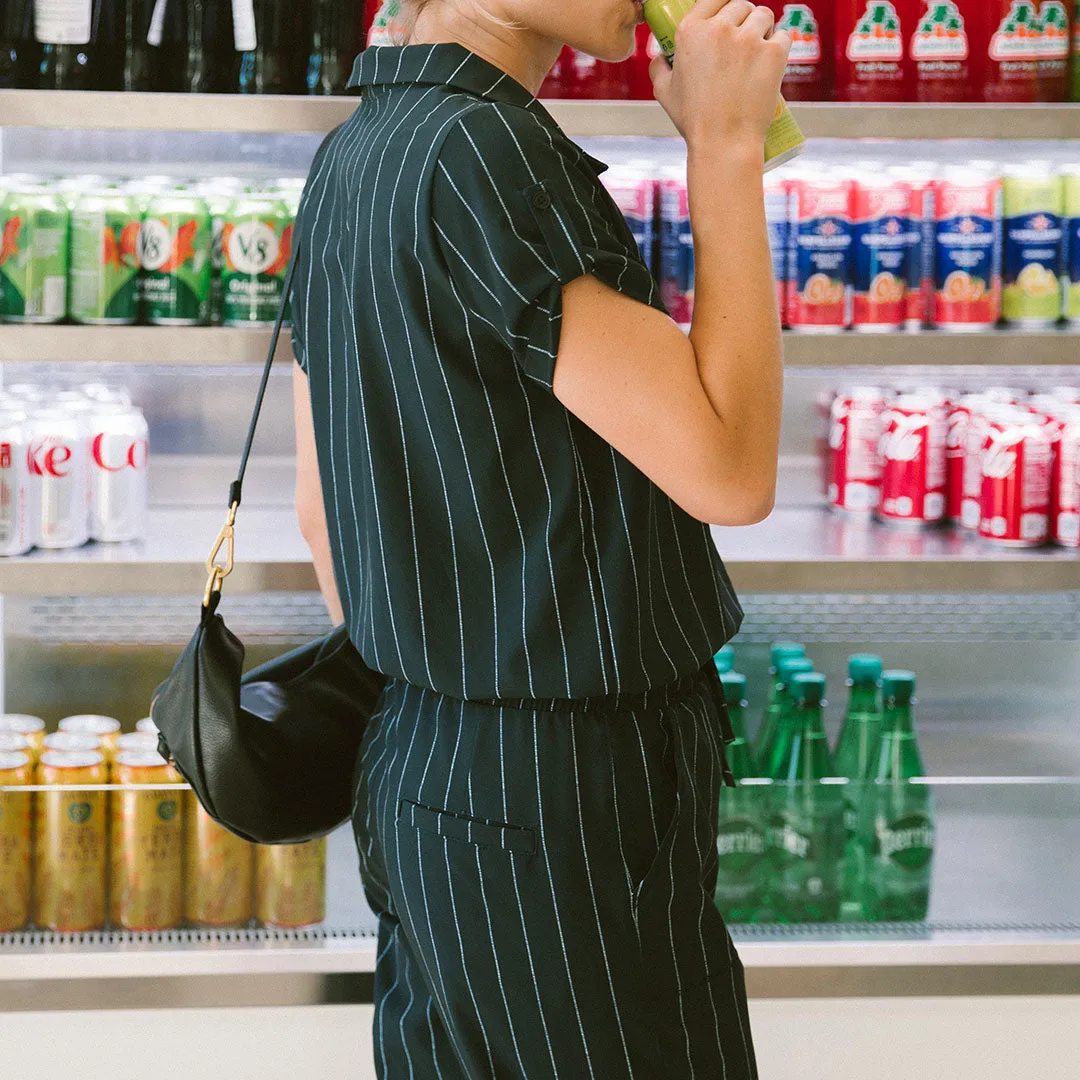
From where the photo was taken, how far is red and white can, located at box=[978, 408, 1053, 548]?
1.92 m

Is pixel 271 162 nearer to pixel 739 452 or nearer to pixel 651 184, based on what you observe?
pixel 651 184

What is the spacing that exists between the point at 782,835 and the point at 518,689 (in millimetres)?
1009

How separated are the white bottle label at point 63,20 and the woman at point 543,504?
3.00 feet

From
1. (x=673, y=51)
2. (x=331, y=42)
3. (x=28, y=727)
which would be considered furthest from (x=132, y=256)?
(x=673, y=51)

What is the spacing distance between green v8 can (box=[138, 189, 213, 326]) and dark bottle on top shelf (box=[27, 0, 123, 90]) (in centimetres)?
21

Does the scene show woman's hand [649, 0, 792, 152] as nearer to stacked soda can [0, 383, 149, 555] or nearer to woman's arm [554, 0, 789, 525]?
woman's arm [554, 0, 789, 525]

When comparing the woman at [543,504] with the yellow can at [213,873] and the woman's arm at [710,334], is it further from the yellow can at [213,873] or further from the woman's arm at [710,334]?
the yellow can at [213,873]

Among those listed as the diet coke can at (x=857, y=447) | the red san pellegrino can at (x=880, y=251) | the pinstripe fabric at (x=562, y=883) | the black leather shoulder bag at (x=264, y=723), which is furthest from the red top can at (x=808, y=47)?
the pinstripe fabric at (x=562, y=883)

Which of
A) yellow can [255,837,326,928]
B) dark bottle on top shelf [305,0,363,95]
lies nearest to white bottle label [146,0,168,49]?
dark bottle on top shelf [305,0,363,95]

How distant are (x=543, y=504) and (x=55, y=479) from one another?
41.9 inches

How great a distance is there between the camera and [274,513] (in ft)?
7.09

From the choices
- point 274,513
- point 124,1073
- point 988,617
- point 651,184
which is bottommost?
point 124,1073

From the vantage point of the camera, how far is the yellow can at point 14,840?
1806mm

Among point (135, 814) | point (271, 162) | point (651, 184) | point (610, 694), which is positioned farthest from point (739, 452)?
point (271, 162)
